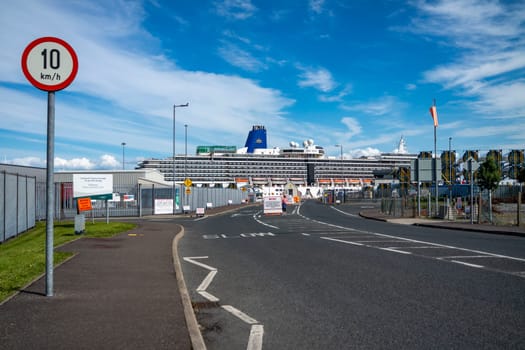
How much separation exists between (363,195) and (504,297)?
8617cm

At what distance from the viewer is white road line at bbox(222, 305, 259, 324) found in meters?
6.09

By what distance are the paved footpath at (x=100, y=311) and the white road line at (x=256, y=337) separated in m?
0.68

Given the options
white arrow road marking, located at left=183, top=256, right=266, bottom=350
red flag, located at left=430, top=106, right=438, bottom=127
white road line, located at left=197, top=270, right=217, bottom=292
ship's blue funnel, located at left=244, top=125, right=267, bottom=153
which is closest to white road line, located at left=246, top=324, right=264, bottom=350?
white arrow road marking, located at left=183, top=256, right=266, bottom=350

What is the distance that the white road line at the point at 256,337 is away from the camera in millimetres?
5031

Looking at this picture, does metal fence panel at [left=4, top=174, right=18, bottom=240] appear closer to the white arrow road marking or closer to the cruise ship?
the white arrow road marking

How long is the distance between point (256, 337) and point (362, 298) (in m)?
2.36

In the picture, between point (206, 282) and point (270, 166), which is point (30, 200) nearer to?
point (206, 282)

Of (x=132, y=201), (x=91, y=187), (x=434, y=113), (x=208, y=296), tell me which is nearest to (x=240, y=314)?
(x=208, y=296)

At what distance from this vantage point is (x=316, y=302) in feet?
22.9

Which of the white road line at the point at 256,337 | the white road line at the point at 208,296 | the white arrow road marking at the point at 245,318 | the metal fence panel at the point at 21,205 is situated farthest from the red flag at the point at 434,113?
the white road line at the point at 256,337

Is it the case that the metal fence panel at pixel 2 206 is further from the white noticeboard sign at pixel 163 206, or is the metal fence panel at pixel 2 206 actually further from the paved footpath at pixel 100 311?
the white noticeboard sign at pixel 163 206

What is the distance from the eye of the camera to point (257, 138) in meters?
131

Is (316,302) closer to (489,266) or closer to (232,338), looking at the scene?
(232,338)

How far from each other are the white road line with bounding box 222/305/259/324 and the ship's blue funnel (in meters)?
124
